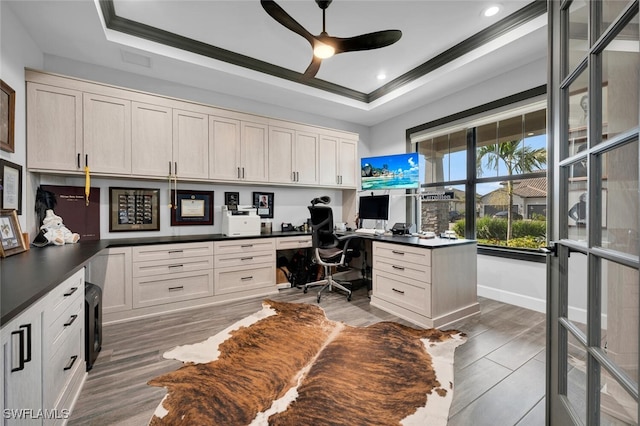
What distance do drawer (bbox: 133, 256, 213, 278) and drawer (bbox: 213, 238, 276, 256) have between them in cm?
16

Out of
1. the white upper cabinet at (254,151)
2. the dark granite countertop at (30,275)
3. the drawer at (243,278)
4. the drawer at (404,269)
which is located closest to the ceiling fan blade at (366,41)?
the white upper cabinet at (254,151)

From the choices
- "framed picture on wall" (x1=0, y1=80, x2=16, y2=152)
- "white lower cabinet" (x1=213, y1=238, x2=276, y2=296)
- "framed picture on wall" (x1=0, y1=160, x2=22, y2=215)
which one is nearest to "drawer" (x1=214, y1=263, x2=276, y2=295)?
"white lower cabinet" (x1=213, y1=238, x2=276, y2=296)

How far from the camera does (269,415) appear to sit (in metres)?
1.46

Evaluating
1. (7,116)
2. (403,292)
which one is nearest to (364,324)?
(403,292)

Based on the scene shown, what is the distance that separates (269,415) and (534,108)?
13.0 feet

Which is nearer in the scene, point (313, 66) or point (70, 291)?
point (70, 291)

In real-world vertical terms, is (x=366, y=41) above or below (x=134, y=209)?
above

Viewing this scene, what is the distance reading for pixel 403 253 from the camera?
9.41ft

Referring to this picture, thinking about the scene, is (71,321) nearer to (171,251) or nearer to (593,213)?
(171,251)

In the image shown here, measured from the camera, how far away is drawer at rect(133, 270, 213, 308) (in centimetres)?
286

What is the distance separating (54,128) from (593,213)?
4.01 meters

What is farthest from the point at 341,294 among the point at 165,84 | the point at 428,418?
the point at 165,84

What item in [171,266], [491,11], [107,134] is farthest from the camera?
[171,266]

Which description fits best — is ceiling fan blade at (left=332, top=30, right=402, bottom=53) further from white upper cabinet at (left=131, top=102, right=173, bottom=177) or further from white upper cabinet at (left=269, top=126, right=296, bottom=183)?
white upper cabinet at (left=131, top=102, right=173, bottom=177)
